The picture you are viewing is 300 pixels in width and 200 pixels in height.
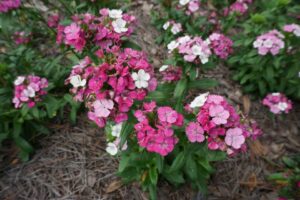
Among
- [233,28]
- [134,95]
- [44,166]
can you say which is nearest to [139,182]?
[44,166]

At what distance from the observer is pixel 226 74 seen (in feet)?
13.6

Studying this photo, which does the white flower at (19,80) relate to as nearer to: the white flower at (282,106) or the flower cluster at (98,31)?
the flower cluster at (98,31)

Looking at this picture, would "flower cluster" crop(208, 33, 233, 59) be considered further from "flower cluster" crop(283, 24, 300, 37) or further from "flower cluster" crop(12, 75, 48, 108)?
"flower cluster" crop(12, 75, 48, 108)

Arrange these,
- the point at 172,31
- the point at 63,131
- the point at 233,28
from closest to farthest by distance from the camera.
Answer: the point at 63,131 → the point at 172,31 → the point at 233,28

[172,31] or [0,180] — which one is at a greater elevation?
[172,31]

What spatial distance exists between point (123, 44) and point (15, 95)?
3.68ft

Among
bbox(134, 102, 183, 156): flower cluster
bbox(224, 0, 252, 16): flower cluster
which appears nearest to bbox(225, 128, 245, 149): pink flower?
bbox(134, 102, 183, 156): flower cluster

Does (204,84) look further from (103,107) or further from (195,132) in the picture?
(103,107)

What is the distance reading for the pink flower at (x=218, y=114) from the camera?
185 cm

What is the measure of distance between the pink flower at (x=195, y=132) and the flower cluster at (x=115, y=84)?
0.37m

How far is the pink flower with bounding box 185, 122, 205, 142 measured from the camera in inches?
76.0

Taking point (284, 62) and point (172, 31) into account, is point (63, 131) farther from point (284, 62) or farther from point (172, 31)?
point (284, 62)

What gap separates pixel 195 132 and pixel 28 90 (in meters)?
1.77

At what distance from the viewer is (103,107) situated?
6.51 feet
